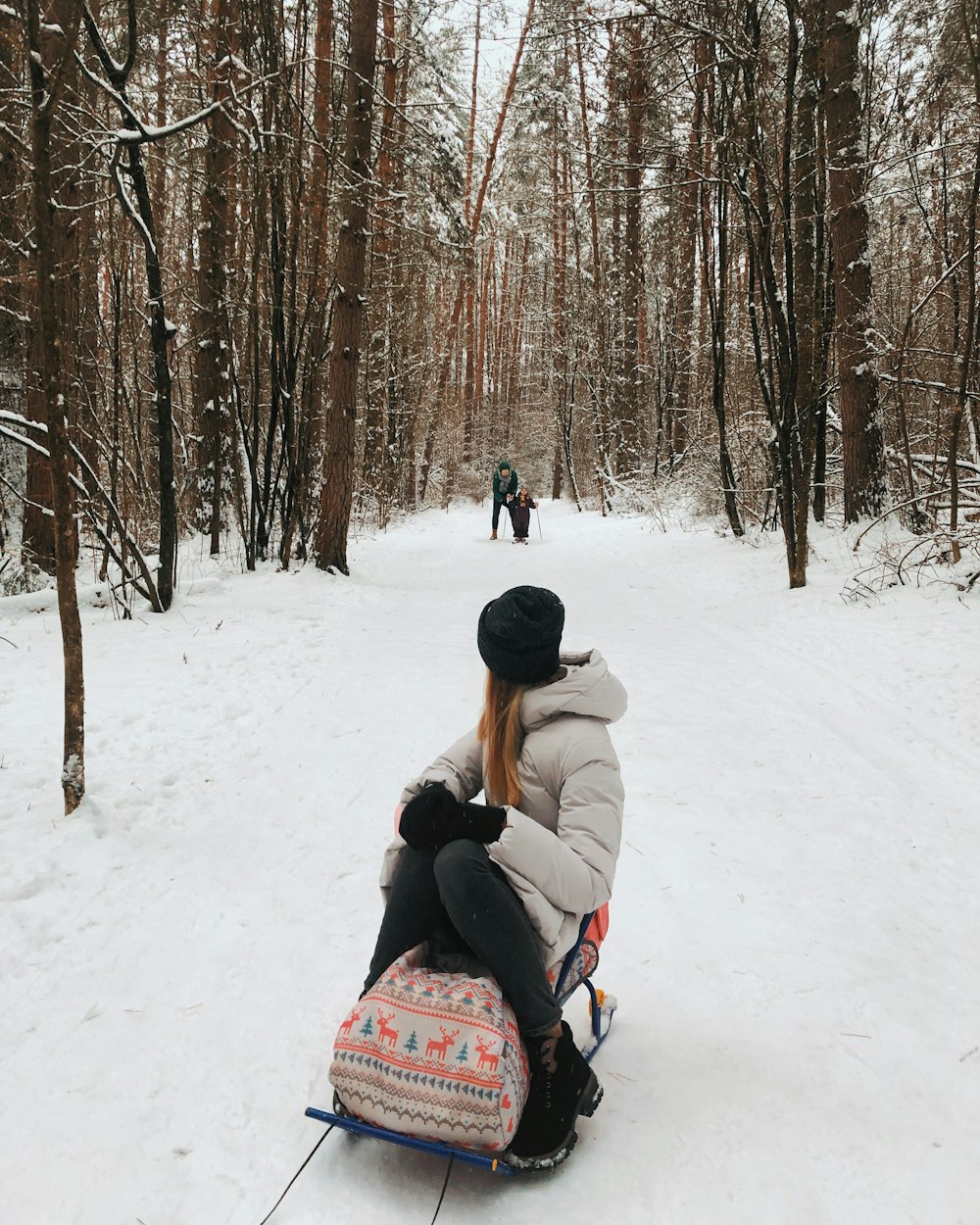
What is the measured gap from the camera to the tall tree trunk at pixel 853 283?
27.5 feet

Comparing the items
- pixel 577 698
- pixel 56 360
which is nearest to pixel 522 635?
pixel 577 698

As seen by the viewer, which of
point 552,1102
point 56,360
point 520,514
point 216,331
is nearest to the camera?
point 552,1102

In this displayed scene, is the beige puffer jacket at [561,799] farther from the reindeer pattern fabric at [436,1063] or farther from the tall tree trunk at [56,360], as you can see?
the tall tree trunk at [56,360]

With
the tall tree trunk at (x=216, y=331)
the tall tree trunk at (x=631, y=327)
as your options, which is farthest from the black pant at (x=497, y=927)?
the tall tree trunk at (x=631, y=327)

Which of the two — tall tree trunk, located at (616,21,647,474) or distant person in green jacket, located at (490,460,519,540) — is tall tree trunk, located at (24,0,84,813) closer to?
distant person in green jacket, located at (490,460,519,540)

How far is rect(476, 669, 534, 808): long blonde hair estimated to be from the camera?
2273 mm

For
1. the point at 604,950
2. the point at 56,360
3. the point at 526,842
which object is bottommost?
the point at 604,950

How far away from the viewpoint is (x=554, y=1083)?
192 centimetres

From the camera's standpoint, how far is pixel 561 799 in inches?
84.8

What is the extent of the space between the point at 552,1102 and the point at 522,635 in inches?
46.1

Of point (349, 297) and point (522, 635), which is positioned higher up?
point (349, 297)

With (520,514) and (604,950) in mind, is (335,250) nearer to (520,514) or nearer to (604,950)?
(520,514)

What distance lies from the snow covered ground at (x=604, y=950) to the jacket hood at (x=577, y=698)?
107 cm

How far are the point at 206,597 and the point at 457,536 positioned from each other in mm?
10563
